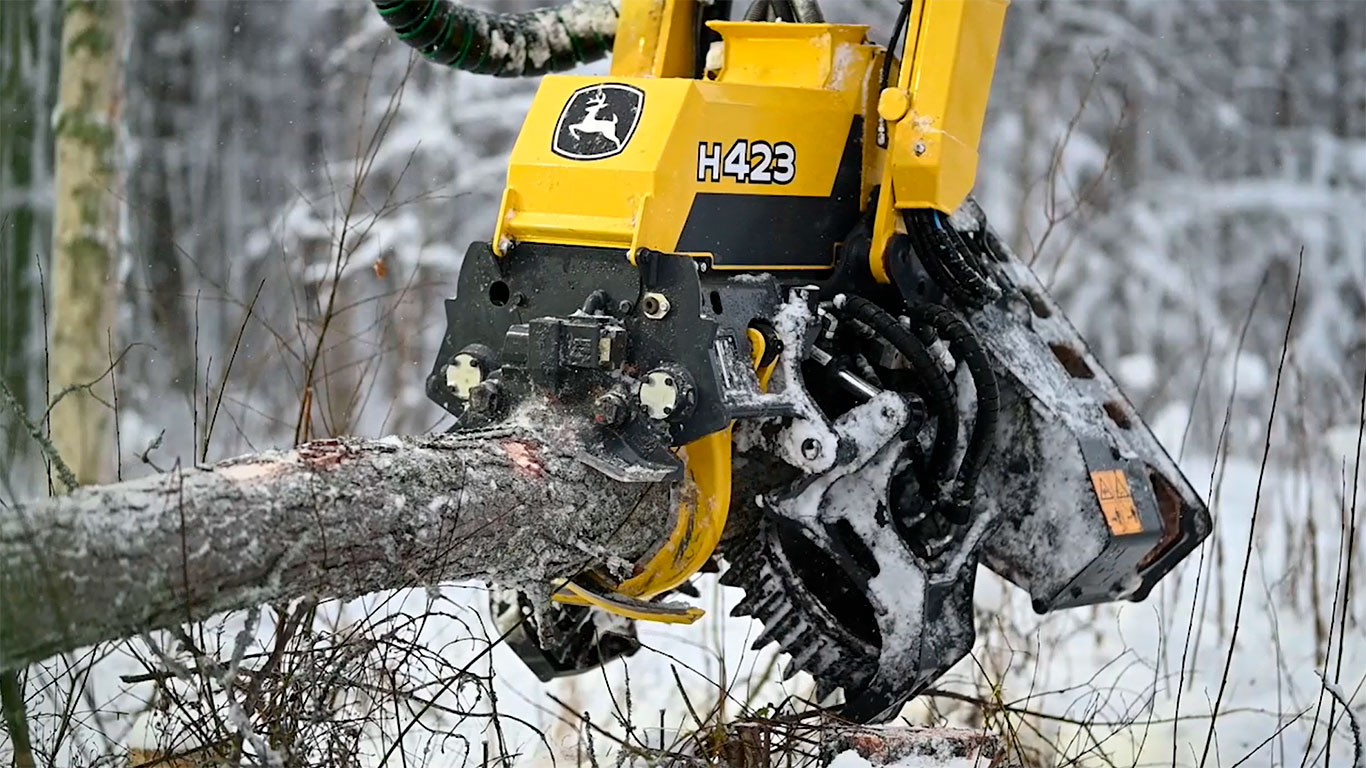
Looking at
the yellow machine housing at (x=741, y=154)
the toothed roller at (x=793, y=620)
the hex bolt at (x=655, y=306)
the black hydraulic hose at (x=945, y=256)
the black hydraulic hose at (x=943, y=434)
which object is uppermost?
the yellow machine housing at (x=741, y=154)

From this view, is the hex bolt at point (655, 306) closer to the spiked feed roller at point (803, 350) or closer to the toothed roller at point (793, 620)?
the spiked feed roller at point (803, 350)

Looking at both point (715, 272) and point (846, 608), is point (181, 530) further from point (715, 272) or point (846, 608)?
point (846, 608)

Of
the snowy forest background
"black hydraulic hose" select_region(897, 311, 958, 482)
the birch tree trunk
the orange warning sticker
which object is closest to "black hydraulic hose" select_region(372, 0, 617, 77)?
"black hydraulic hose" select_region(897, 311, 958, 482)

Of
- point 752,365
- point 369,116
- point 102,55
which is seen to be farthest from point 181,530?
point 369,116

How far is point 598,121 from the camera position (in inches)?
157

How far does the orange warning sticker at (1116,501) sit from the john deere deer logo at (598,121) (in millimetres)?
1563

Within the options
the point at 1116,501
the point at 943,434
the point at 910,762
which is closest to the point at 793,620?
the point at 910,762

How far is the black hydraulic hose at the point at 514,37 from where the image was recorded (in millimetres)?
4656

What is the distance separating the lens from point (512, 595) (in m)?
4.70

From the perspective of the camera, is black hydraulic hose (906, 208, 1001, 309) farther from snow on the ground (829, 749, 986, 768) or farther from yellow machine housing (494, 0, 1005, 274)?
snow on the ground (829, 749, 986, 768)

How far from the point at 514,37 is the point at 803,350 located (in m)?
1.48

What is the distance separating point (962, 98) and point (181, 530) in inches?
93.7

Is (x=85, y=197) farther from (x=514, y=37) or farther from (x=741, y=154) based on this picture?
(x=741, y=154)

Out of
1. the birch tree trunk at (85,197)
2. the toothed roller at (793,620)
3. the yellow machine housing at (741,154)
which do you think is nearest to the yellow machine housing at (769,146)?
the yellow machine housing at (741,154)
